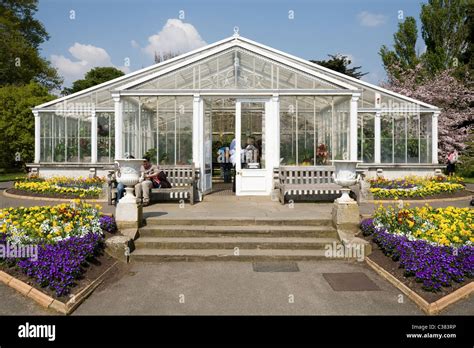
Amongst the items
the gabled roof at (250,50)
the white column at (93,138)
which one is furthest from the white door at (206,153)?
the white column at (93,138)

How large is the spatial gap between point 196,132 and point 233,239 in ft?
17.0

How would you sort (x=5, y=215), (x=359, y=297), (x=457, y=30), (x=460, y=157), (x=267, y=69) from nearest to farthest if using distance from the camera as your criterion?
(x=359, y=297) < (x=5, y=215) < (x=267, y=69) < (x=460, y=157) < (x=457, y=30)

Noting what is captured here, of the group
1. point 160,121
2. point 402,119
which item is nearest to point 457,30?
point 402,119

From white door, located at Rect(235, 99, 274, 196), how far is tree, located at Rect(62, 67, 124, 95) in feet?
113

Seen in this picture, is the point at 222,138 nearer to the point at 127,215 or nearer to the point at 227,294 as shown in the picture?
the point at 127,215

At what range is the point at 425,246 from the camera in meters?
5.63

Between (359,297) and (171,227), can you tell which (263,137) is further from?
(359,297)

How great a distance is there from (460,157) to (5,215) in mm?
25117

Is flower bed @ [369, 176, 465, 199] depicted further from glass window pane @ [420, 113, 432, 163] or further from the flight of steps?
the flight of steps

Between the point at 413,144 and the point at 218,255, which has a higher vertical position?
the point at 413,144

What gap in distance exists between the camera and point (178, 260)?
6539 mm

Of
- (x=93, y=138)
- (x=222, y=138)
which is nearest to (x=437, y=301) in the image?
(x=93, y=138)

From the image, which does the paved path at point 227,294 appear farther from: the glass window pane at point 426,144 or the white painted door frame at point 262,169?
the glass window pane at point 426,144

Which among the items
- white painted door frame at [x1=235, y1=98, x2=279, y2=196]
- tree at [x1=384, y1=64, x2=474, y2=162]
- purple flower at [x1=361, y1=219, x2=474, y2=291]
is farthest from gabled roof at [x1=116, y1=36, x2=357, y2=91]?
tree at [x1=384, y1=64, x2=474, y2=162]
